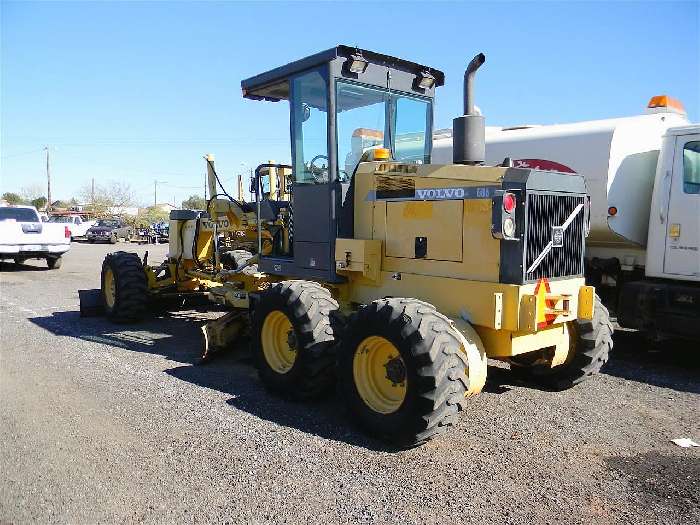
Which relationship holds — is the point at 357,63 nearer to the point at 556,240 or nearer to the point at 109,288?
the point at 556,240

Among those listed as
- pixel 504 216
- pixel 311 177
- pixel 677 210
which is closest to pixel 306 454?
pixel 504 216

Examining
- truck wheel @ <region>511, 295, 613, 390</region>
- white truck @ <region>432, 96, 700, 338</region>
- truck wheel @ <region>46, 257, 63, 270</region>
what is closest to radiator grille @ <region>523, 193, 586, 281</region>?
truck wheel @ <region>511, 295, 613, 390</region>

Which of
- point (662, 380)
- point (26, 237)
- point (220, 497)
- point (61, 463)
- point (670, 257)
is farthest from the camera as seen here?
point (26, 237)

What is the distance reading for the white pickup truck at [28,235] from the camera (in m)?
16.0

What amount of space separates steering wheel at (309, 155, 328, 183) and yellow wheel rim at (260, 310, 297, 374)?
1420mm

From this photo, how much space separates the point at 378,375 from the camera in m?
4.70

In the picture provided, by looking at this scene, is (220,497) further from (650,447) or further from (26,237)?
(26,237)

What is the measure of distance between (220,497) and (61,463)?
131 cm

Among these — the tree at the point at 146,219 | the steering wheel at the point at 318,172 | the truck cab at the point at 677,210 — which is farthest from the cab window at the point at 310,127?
the tree at the point at 146,219

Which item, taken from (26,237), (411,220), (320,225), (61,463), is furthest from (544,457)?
(26,237)

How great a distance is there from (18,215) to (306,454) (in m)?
15.7

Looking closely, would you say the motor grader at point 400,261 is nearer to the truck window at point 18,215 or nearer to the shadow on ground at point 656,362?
the shadow on ground at point 656,362

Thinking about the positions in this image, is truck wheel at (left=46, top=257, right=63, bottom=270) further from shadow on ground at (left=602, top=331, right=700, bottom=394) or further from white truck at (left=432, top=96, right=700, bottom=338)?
shadow on ground at (left=602, top=331, right=700, bottom=394)

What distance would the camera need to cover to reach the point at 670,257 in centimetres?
720
